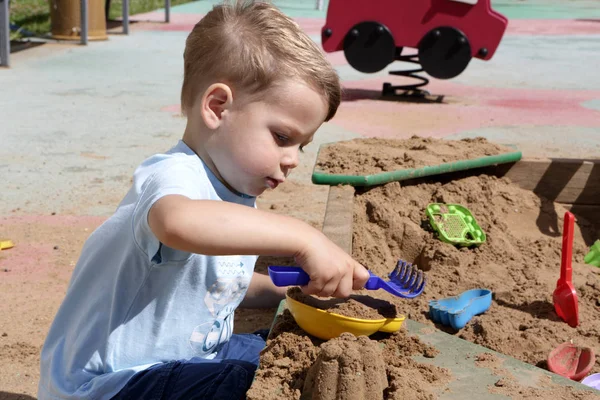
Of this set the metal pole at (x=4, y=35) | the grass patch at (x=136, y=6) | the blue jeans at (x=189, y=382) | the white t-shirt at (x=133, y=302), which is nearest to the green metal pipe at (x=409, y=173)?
the white t-shirt at (x=133, y=302)

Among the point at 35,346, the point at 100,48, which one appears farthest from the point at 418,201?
the point at 100,48

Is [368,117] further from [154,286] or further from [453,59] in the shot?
[154,286]

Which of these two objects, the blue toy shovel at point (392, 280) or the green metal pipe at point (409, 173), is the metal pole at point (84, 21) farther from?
the blue toy shovel at point (392, 280)

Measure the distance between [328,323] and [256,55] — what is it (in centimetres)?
64

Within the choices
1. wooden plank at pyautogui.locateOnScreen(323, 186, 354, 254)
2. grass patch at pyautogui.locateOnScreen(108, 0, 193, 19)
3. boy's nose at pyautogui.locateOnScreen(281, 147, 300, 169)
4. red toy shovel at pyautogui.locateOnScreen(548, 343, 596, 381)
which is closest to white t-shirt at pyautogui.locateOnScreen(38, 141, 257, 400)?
boy's nose at pyautogui.locateOnScreen(281, 147, 300, 169)

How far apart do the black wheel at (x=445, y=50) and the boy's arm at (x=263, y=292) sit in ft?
18.6

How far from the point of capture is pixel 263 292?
7.76ft

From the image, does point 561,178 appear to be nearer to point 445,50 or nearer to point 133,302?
point 133,302

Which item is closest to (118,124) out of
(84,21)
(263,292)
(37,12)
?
(263,292)

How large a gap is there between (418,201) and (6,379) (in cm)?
185

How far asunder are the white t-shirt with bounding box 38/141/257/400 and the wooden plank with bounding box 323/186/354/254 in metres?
0.80

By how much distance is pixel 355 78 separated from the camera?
30.8ft

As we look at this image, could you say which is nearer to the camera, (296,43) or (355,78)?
(296,43)

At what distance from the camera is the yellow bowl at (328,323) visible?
191 cm
